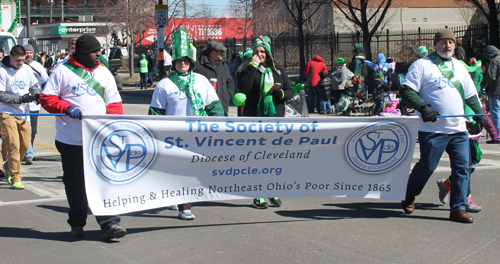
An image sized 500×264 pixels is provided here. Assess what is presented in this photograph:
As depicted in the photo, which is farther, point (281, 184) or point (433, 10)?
point (433, 10)

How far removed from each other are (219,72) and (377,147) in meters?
2.96

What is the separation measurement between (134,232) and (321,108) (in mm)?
11798

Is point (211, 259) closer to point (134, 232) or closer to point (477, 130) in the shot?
point (134, 232)

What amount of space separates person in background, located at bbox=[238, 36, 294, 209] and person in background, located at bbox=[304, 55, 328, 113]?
33.4ft

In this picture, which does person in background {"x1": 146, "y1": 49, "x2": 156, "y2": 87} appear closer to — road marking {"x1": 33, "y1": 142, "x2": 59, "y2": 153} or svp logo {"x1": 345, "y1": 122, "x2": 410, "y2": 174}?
road marking {"x1": 33, "y1": 142, "x2": 59, "y2": 153}

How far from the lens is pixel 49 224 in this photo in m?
5.94

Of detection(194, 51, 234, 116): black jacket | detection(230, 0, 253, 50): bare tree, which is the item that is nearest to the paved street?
detection(194, 51, 234, 116): black jacket

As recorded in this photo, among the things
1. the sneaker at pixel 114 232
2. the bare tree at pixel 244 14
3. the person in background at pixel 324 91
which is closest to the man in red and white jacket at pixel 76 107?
the sneaker at pixel 114 232

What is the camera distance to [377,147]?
577cm

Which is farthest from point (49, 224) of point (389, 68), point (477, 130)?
point (389, 68)

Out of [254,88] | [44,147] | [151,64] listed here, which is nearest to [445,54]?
[254,88]

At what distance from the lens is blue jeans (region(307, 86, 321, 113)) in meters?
17.1

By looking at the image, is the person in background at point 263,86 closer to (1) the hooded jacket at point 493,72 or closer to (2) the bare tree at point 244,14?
(1) the hooded jacket at point 493,72

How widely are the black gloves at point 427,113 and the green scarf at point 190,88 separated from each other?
2.32 metres
